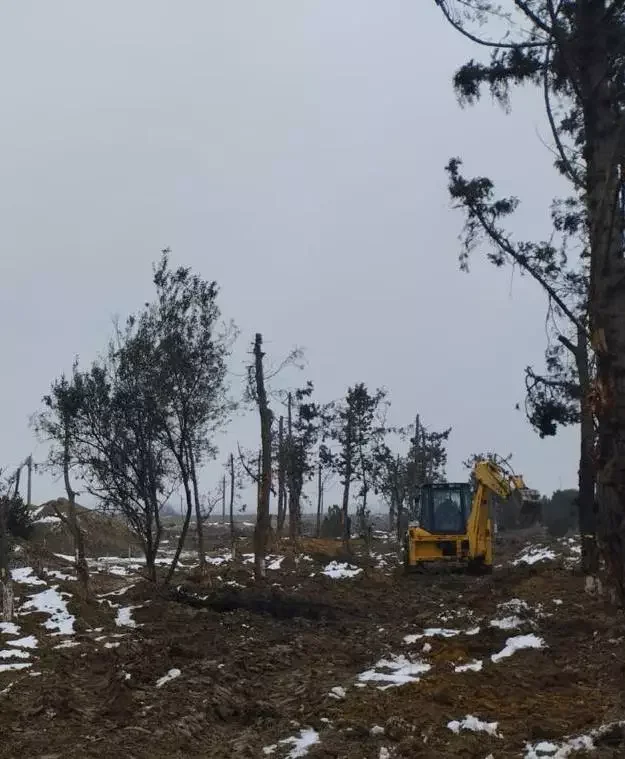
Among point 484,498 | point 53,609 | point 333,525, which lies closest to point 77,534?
point 53,609

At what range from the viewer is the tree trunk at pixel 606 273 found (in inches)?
276

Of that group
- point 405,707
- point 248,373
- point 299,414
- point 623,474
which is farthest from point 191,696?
point 299,414

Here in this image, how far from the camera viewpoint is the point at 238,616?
1580 centimetres

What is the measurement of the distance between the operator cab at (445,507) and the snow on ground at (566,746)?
63.8 ft

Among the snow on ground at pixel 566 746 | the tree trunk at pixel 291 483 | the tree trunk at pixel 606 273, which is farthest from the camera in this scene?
the tree trunk at pixel 291 483

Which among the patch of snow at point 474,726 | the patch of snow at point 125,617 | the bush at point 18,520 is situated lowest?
the patch of snow at point 125,617

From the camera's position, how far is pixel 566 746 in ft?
20.9

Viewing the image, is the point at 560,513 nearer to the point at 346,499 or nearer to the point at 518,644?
the point at 346,499

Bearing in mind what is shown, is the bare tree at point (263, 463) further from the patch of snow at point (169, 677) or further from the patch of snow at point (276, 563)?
the patch of snow at point (169, 677)

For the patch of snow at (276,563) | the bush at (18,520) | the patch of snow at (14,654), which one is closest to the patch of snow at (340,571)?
the patch of snow at (276,563)

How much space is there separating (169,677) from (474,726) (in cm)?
422

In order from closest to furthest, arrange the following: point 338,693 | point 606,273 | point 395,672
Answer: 1. point 606,273
2. point 338,693
3. point 395,672

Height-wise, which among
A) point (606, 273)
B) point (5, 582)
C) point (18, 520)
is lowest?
point (5, 582)

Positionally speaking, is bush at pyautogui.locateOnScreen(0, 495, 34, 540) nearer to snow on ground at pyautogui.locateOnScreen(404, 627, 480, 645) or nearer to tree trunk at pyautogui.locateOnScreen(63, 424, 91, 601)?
tree trunk at pyautogui.locateOnScreen(63, 424, 91, 601)
